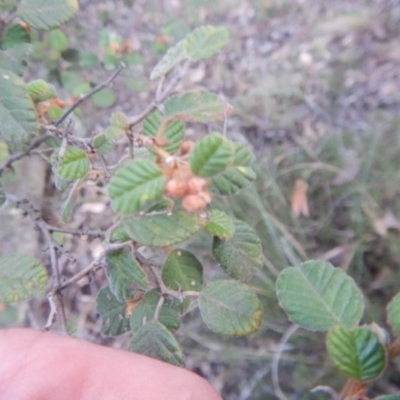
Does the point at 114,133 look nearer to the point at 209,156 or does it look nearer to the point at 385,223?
the point at 209,156

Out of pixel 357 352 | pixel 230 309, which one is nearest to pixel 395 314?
pixel 357 352

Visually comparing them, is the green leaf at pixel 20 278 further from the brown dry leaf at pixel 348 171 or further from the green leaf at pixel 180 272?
the brown dry leaf at pixel 348 171

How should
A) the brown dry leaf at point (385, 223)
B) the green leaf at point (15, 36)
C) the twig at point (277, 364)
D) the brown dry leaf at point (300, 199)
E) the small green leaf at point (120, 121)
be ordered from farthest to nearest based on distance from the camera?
the brown dry leaf at point (300, 199) → the brown dry leaf at point (385, 223) → the twig at point (277, 364) → the green leaf at point (15, 36) → the small green leaf at point (120, 121)

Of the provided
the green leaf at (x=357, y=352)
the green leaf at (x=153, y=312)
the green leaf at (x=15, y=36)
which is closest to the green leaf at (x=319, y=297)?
the green leaf at (x=357, y=352)

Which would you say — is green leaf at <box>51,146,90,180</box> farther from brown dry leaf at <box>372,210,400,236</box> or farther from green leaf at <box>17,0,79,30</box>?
brown dry leaf at <box>372,210,400,236</box>

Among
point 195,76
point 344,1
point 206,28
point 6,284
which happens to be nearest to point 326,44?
point 344,1

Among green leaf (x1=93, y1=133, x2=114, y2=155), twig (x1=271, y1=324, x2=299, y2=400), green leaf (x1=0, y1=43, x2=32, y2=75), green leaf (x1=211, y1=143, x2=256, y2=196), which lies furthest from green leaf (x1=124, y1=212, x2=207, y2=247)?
twig (x1=271, y1=324, x2=299, y2=400)
